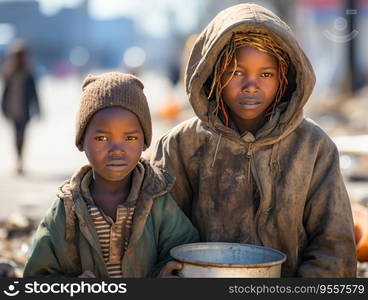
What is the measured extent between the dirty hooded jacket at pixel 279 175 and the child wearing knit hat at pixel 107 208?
39 centimetres

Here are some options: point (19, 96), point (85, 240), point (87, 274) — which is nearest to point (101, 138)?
point (85, 240)

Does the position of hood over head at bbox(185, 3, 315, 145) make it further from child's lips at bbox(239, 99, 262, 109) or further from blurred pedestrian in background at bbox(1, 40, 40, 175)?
blurred pedestrian in background at bbox(1, 40, 40, 175)

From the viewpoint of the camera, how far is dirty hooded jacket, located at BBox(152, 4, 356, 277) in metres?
3.57

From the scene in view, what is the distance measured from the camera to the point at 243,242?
3664 mm

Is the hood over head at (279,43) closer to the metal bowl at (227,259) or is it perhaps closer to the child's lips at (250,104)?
the child's lips at (250,104)

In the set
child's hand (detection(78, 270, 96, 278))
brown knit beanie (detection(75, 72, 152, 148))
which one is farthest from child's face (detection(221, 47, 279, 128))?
child's hand (detection(78, 270, 96, 278))

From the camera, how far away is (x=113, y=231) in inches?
131

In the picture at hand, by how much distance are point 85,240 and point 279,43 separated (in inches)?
50.5

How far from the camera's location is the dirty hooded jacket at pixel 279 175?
3.57 metres

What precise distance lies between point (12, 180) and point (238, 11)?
787cm

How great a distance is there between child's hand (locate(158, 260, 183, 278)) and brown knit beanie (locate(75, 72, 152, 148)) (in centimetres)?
63

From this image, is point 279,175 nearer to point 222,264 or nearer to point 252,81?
point 252,81

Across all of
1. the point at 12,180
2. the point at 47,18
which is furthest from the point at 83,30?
the point at 12,180

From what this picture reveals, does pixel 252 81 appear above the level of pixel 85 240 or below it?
above
